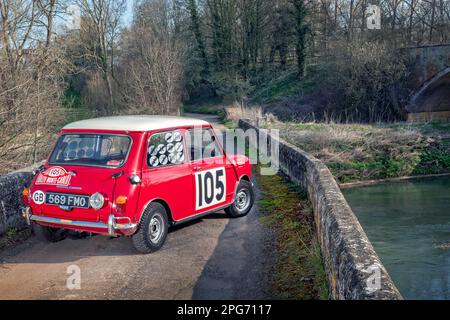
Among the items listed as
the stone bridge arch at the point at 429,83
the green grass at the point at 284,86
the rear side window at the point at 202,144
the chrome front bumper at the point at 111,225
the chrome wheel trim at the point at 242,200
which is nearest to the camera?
the chrome front bumper at the point at 111,225

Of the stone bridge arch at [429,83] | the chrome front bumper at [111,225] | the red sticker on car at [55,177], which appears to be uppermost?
the stone bridge arch at [429,83]

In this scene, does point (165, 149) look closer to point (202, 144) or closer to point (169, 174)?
point (169, 174)

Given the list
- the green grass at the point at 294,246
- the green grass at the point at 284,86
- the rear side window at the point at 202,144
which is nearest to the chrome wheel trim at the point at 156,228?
the rear side window at the point at 202,144

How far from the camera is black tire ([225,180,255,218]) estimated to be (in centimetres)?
876

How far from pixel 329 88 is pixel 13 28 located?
87.1 ft

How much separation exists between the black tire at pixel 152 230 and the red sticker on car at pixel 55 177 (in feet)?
3.74

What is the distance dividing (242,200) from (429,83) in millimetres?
29635

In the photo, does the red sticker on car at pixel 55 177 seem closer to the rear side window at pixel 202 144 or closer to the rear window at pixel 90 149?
the rear window at pixel 90 149

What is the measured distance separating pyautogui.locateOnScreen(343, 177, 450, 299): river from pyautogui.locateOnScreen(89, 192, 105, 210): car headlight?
6.39 meters

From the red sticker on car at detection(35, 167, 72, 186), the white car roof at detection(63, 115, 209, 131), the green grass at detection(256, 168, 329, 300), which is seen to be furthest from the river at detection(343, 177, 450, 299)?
the red sticker on car at detection(35, 167, 72, 186)

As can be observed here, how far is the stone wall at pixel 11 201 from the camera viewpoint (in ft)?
25.1

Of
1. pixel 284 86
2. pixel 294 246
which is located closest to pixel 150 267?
pixel 294 246

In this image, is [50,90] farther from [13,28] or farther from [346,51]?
[346,51]

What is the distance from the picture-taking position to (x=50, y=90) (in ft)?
48.4
